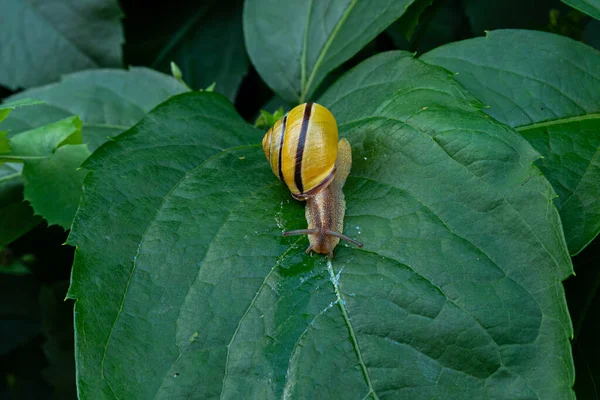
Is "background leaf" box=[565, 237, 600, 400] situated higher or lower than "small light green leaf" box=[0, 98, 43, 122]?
lower

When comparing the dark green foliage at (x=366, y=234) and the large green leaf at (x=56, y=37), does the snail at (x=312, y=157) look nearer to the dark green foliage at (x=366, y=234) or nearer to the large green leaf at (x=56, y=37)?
the dark green foliage at (x=366, y=234)

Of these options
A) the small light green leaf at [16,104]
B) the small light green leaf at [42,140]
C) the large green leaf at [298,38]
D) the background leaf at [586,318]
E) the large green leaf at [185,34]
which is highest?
the small light green leaf at [16,104]

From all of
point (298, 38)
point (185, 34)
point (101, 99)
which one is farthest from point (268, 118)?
point (185, 34)

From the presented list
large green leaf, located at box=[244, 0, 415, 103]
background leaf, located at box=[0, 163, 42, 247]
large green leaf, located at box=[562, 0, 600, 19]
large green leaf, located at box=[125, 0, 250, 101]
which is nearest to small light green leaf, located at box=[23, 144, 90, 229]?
background leaf, located at box=[0, 163, 42, 247]

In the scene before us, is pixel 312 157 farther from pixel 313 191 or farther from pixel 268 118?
pixel 268 118

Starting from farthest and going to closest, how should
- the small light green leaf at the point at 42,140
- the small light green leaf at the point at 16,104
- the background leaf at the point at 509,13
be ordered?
1. the background leaf at the point at 509,13
2. the small light green leaf at the point at 42,140
3. the small light green leaf at the point at 16,104

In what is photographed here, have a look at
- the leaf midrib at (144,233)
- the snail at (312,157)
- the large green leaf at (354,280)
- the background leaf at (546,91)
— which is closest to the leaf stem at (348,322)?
the large green leaf at (354,280)

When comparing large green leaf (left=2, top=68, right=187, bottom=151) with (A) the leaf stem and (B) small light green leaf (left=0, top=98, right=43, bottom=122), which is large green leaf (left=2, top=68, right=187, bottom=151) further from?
(A) the leaf stem
